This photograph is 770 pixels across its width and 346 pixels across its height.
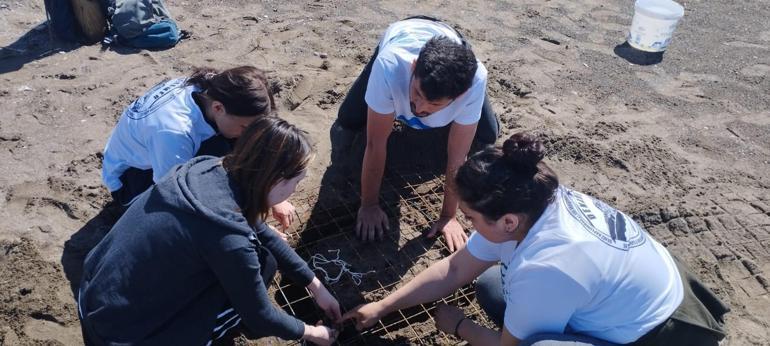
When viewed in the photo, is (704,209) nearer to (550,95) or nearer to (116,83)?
(550,95)

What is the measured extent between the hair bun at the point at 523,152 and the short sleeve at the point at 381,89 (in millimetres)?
1198

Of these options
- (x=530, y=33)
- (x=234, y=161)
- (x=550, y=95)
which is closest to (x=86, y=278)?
(x=234, y=161)

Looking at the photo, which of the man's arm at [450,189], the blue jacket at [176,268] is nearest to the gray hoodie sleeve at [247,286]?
the blue jacket at [176,268]

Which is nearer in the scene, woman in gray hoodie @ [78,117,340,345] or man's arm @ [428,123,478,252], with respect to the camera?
woman in gray hoodie @ [78,117,340,345]

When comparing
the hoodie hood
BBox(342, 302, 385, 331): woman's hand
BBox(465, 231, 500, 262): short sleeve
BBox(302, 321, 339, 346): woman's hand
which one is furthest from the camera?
BBox(342, 302, 385, 331): woman's hand

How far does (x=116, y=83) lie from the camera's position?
4.75m

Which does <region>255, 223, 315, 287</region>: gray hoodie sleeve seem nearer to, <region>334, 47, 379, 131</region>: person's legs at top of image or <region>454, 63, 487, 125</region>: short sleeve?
<region>454, 63, 487, 125</region>: short sleeve

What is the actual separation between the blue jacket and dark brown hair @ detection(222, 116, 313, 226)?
0.05 metres

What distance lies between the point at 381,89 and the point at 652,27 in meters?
3.80

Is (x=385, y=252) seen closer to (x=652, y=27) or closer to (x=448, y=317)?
(x=448, y=317)

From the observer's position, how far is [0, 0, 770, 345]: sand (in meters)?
3.46

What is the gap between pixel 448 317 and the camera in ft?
9.42

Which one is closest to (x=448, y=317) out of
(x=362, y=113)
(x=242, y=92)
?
(x=242, y=92)

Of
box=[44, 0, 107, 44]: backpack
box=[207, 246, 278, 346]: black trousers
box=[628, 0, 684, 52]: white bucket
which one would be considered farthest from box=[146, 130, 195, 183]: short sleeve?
box=[628, 0, 684, 52]: white bucket
